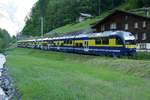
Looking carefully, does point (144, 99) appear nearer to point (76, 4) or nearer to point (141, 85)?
point (141, 85)

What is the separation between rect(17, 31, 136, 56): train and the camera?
53781 mm

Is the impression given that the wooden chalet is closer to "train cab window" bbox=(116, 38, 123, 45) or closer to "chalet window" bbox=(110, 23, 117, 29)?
"chalet window" bbox=(110, 23, 117, 29)

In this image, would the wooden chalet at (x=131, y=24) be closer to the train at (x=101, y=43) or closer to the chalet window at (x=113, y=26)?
the chalet window at (x=113, y=26)

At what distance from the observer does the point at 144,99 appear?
19.9 m

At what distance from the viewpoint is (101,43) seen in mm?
59594

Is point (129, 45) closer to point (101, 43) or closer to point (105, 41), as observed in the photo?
point (105, 41)

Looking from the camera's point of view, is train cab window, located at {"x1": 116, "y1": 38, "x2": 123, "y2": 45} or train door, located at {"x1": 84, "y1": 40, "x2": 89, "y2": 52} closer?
Answer: train cab window, located at {"x1": 116, "y1": 38, "x2": 123, "y2": 45}

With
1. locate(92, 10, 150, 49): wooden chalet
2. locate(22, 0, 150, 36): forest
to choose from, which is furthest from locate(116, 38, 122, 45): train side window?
locate(22, 0, 150, 36): forest

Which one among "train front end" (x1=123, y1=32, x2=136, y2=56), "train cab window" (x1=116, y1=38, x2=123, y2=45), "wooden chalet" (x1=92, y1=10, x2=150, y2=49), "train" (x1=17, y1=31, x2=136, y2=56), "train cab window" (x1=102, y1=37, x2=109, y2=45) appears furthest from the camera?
"wooden chalet" (x1=92, y1=10, x2=150, y2=49)

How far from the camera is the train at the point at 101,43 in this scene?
53781mm

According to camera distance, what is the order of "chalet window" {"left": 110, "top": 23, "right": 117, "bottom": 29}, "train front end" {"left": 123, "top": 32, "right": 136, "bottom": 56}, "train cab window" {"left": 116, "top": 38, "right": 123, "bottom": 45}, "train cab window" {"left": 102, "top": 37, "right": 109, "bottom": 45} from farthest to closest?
"chalet window" {"left": 110, "top": 23, "right": 117, "bottom": 29}
"train cab window" {"left": 102, "top": 37, "right": 109, "bottom": 45}
"train cab window" {"left": 116, "top": 38, "right": 123, "bottom": 45}
"train front end" {"left": 123, "top": 32, "right": 136, "bottom": 56}

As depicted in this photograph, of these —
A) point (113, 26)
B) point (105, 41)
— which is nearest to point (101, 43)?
point (105, 41)

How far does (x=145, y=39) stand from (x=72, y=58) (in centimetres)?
1877

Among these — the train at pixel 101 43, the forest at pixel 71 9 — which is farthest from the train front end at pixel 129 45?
the forest at pixel 71 9
